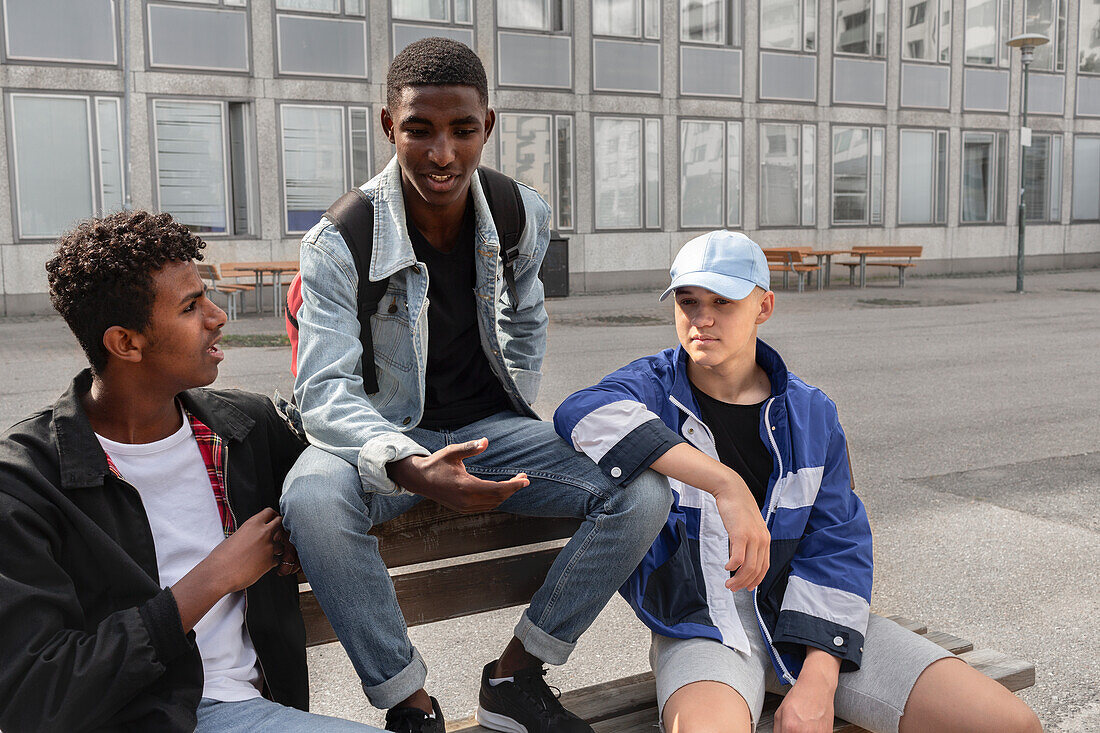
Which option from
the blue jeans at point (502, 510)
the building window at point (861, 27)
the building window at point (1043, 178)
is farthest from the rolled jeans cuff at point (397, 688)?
the building window at point (1043, 178)

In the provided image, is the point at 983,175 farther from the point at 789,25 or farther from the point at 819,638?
the point at 819,638

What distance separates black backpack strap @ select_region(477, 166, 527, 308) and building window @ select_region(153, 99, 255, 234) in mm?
17864

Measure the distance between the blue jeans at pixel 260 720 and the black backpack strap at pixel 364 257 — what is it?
910 mm

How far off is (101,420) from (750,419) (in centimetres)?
157

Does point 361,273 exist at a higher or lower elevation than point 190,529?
higher

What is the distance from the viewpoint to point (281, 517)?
2234 mm

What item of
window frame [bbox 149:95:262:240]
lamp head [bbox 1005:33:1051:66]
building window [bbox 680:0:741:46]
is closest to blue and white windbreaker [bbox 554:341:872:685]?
window frame [bbox 149:95:262:240]

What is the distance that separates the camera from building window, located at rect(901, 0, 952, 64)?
2697 centimetres

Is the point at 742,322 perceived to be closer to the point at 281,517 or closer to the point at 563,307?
the point at 281,517

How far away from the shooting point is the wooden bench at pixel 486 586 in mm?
2586

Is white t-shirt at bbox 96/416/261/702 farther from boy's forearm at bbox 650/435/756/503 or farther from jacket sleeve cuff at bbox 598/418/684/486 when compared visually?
boy's forearm at bbox 650/435/756/503

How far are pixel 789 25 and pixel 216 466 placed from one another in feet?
83.0

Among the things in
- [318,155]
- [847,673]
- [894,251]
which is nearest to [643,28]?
[894,251]

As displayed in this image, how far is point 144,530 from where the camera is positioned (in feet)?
6.77
